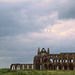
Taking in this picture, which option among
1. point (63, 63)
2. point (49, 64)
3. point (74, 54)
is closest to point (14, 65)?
point (49, 64)

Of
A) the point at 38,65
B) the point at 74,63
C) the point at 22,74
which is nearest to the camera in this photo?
the point at 22,74

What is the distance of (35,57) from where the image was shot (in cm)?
6775

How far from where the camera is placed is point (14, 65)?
6519cm

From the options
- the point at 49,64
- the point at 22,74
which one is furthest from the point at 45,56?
the point at 22,74

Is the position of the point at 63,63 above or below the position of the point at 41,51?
below

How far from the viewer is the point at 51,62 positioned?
65312mm

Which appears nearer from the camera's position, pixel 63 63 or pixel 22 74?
pixel 22 74

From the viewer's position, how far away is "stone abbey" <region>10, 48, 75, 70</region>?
207 ft

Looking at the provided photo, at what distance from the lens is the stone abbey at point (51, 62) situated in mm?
63156

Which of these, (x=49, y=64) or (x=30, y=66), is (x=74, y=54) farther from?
(x=30, y=66)

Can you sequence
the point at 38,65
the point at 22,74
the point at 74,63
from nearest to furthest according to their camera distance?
1. the point at 22,74
2. the point at 74,63
3. the point at 38,65

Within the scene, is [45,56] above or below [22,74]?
above

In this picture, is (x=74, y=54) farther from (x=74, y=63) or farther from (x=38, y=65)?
(x=38, y=65)

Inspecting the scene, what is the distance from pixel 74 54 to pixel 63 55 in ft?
13.0
